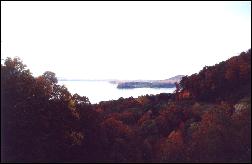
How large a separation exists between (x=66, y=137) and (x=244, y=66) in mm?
31359

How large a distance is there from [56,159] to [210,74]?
150 ft

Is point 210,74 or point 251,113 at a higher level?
point 210,74

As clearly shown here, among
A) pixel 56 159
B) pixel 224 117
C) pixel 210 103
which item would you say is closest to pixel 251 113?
pixel 224 117

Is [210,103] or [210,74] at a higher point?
[210,74]

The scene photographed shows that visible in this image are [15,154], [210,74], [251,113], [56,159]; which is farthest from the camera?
[210,74]

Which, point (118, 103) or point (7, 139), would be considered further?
point (118, 103)

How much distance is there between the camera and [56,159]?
2998 centimetres

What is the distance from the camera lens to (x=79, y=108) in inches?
1507

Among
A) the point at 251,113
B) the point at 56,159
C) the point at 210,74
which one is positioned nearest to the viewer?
the point at 56,159

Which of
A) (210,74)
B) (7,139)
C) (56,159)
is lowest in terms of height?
(56,159)

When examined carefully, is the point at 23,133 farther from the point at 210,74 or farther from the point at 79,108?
the point at 210,74

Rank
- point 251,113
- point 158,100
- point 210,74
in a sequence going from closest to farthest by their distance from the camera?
point 251,113 < point 210,74 < point 158,100

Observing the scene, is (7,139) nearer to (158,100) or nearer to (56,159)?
(56,159)

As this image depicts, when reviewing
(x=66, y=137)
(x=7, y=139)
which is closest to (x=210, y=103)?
(x=66, y=137)
